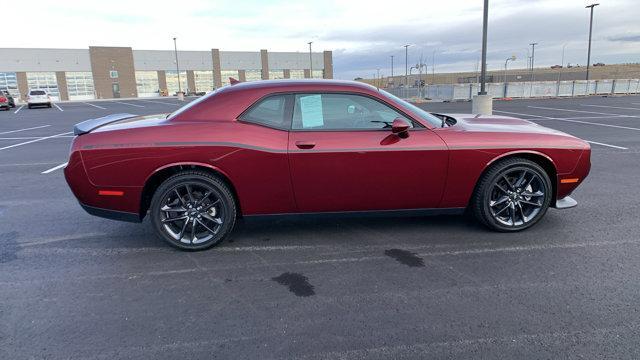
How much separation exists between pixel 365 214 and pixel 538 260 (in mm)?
1552

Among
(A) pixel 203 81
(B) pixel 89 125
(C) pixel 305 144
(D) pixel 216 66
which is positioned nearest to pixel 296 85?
(C) pixel 305 144

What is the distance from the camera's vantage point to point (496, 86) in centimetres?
3641

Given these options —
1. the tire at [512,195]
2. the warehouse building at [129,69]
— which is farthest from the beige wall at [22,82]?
the tire at [512,195]

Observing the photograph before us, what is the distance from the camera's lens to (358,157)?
12.8 feet

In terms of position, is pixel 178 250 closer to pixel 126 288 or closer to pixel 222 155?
pixel 126 288

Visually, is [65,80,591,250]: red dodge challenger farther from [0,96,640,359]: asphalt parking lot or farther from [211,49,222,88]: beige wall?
[211,49,222,88]: beige wall

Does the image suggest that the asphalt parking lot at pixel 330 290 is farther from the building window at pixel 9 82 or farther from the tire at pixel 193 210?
the building window at pixel 9 82

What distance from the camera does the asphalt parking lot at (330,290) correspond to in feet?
8.49

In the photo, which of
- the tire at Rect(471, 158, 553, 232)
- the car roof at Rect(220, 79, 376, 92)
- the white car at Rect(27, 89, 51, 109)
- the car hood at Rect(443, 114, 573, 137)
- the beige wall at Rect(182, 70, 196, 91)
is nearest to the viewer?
→ the car roof at Rect(220, 79, 376, 92)

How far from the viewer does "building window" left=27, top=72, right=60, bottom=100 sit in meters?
63.6

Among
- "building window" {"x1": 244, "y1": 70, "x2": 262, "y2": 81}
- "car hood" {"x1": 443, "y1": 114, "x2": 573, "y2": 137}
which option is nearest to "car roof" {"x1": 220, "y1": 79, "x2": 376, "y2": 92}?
"car hood" {"x1": 443, "y1": 114, "x2": 573, "y2": 137}

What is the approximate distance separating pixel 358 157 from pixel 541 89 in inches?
1461

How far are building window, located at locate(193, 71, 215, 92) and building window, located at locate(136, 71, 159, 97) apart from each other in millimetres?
6555

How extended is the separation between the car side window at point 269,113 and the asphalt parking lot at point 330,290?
46.7 inches
